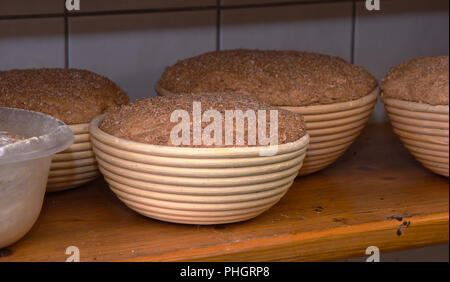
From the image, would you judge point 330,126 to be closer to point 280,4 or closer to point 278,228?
point 278,228

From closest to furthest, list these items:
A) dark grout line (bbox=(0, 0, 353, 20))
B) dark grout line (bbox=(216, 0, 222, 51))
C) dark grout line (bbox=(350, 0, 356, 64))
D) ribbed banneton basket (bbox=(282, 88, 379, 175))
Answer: ribbed banneton basket (bbox=(282, 88, 379, 175)) → dark grout line (bbox=(0, 0, 353, 20)) → dark grout line (bbox=(216, 0, 222, 51)) → dark grout line (bbox=(350, 0, 356, 64))

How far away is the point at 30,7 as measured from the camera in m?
1.02

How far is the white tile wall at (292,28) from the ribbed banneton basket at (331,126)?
0.28 m

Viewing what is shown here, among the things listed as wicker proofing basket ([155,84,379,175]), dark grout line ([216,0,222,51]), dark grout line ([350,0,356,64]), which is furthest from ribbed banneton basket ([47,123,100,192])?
dark grout line ([350,0,356,64])

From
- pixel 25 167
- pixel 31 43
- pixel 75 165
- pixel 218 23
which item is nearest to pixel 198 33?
→ pixel 218 23

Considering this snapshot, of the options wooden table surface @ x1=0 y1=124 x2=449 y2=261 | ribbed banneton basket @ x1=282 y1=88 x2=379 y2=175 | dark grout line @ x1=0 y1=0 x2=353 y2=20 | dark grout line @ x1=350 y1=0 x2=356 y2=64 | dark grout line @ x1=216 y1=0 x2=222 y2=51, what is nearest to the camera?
wooden table surface @ x1=0 y1=124 x2=449 y2=261

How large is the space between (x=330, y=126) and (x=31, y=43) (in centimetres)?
48

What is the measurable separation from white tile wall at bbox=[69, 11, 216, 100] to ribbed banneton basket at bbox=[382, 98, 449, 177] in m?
0.36

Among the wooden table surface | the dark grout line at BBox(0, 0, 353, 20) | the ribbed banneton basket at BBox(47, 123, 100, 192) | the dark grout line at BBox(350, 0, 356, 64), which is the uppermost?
the dark grout line at BBox(0, 0, 353, 20)

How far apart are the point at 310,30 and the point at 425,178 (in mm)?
380

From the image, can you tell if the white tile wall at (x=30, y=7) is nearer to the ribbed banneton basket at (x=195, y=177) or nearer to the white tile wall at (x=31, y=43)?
the white tile wall at (x=31, y=43)

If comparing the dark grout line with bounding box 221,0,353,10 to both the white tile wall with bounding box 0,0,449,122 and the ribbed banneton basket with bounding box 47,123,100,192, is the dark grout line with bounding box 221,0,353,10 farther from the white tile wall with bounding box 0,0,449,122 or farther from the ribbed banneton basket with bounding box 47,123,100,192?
the ribbed banneton basket with bounding box 47,123,100,192

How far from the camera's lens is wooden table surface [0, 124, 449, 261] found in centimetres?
76

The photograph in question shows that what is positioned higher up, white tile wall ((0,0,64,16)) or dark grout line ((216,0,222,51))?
white tile wall ((0,0,64,16))
